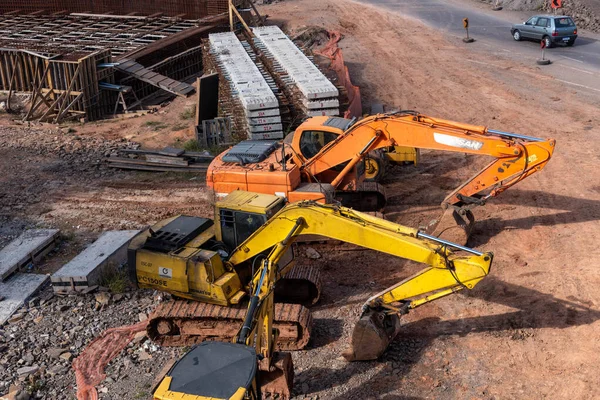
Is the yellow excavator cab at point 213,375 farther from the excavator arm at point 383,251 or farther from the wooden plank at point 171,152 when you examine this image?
the wooden plank at point 171,152

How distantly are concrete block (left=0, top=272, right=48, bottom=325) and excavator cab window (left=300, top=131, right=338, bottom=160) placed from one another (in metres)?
6.14

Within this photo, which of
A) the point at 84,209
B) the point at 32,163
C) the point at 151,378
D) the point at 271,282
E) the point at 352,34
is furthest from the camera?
the point at 352,34

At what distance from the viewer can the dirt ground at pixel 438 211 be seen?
36.6 ft

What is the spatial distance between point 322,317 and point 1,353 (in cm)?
558

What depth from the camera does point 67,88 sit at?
85.1 feet

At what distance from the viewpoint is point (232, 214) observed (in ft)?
40.7

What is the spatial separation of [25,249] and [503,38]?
2516 centimetres

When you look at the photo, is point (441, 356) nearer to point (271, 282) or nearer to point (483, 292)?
point (483, 292)

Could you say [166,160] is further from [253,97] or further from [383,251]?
[383,251]

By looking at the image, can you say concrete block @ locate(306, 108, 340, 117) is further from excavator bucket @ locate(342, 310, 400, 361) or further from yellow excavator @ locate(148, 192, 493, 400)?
excavator bucket @ locate(342, 310, 400, 361)

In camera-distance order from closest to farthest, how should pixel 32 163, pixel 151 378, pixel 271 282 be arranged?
pixel 271 282 < pixel 151 378 < pixel 32 163

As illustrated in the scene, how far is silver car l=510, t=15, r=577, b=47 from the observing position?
101ft

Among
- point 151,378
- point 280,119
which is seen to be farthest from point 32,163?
point 151,378

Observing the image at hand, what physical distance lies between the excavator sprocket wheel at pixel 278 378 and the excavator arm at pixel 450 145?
5.62 metres
